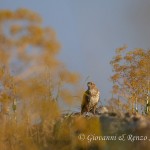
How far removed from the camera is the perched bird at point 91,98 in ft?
28.8

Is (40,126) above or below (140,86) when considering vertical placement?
below

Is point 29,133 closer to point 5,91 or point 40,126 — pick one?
point 40,126

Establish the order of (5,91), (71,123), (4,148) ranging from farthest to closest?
(5,91), (71,123), (4,148)

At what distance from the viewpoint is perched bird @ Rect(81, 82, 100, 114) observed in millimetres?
8793

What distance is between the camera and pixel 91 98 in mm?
9242

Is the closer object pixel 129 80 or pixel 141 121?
pixel 141 121

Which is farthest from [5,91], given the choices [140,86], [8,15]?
[140,86]

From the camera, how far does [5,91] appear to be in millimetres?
8938

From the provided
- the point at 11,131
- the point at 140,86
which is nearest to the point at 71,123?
the point at 11,131

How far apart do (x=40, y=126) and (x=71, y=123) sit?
440 millimetres

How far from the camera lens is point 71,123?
20.1 feet

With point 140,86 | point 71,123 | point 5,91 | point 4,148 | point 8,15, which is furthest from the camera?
point 140,86

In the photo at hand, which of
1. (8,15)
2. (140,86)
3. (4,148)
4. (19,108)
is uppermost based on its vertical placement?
(8,15)

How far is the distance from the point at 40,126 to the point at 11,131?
1.29ft
